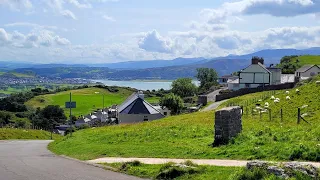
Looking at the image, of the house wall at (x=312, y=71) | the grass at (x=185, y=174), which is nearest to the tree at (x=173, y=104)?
the house wall at (x=312, y=71)

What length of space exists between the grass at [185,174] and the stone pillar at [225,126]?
4.76 metres

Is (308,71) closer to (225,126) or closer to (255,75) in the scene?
(255,75)

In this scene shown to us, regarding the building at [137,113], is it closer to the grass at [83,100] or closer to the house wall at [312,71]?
the house wall at [312,71]

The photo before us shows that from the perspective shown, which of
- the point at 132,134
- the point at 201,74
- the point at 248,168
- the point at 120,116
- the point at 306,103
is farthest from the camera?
the point at 201,74

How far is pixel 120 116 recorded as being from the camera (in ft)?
248

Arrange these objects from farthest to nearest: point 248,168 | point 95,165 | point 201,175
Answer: point 95,165, point 201,175, point 248,168

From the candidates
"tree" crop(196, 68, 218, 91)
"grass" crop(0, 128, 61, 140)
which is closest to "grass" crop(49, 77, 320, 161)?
"grass" crop(0, 128, 61, 140)

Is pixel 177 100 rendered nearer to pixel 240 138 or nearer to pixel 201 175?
pixel 240 138

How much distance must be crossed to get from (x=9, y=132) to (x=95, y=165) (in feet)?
121

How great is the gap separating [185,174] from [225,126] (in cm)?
656

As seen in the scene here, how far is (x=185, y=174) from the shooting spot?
13203 millimetres

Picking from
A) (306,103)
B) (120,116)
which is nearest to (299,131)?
(306,103)

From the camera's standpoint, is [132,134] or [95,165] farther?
[132,134]

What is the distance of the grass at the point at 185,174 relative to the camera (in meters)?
12.6
